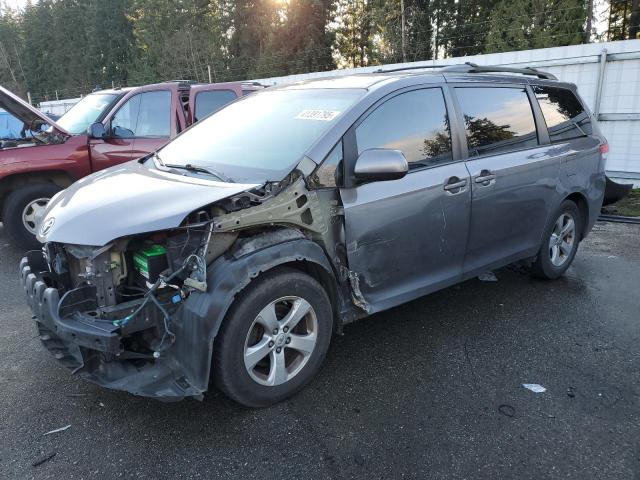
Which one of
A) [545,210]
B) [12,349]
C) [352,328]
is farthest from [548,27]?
[12,349]

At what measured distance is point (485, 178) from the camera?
12.2 ft

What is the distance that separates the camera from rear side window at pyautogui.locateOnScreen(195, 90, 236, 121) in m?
6.90

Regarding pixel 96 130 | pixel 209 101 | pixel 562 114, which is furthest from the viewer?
pixel 209 101

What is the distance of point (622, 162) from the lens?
9227mm

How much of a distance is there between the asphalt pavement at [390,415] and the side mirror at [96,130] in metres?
2.77

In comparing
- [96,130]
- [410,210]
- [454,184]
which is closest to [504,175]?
[454,184]

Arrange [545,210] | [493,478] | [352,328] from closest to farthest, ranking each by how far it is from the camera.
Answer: [493,478]
[352,328]
[545,210]

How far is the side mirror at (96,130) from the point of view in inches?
238

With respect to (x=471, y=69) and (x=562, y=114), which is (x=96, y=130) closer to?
(x=471, y=69)

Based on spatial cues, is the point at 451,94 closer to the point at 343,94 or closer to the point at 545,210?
the point at 343,94

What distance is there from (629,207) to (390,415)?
6.72 meters

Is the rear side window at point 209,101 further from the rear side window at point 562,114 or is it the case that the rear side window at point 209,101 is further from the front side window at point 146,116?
the rear side window at point 562,114

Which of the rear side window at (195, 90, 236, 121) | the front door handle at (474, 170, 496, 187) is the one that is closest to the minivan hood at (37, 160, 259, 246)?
the front door handle at (474, 170, 496, 187)

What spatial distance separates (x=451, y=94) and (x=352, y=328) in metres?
1.90
